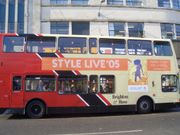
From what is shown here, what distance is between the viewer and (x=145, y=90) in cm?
1848

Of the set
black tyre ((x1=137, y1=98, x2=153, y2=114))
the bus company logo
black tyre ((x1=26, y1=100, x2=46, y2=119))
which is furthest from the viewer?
black tyre ((x1=137, y1=98, x2=153, y2=114))

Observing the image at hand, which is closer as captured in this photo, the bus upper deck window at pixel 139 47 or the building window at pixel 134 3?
the bus upper deck window at pixel 139 47

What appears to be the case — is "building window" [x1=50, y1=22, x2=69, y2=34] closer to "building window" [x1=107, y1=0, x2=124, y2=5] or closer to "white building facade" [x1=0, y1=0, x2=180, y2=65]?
"white building facade" [x1=0, y1=0, x2=180, y2=65]

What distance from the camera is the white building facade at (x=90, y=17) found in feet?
109

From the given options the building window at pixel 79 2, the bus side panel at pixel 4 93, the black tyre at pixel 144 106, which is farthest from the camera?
the building window at pixel 79 2

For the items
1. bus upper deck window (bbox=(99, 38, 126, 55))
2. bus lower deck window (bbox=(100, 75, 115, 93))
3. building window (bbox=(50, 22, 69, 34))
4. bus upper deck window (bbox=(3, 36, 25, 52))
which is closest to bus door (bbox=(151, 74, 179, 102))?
bus lower deck window (bbox=(100, 75, 115, 93))

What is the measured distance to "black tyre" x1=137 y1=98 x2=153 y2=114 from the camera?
60.4ft

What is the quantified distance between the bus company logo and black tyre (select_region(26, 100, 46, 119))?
1.75 meters

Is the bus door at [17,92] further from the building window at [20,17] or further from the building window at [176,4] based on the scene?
the building window at [176,4]

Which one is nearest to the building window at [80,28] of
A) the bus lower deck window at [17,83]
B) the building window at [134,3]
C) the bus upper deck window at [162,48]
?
the building window at [134,3]

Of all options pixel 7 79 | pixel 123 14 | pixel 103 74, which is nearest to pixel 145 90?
pixel 103 74

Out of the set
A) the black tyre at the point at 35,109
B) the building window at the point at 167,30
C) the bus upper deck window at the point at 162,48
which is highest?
the building window at the point at 167,30

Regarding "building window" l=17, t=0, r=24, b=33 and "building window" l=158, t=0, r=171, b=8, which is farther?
"building window" l=158, t=0, r=171, b=8

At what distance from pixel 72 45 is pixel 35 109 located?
Answer: 11.9 feet
